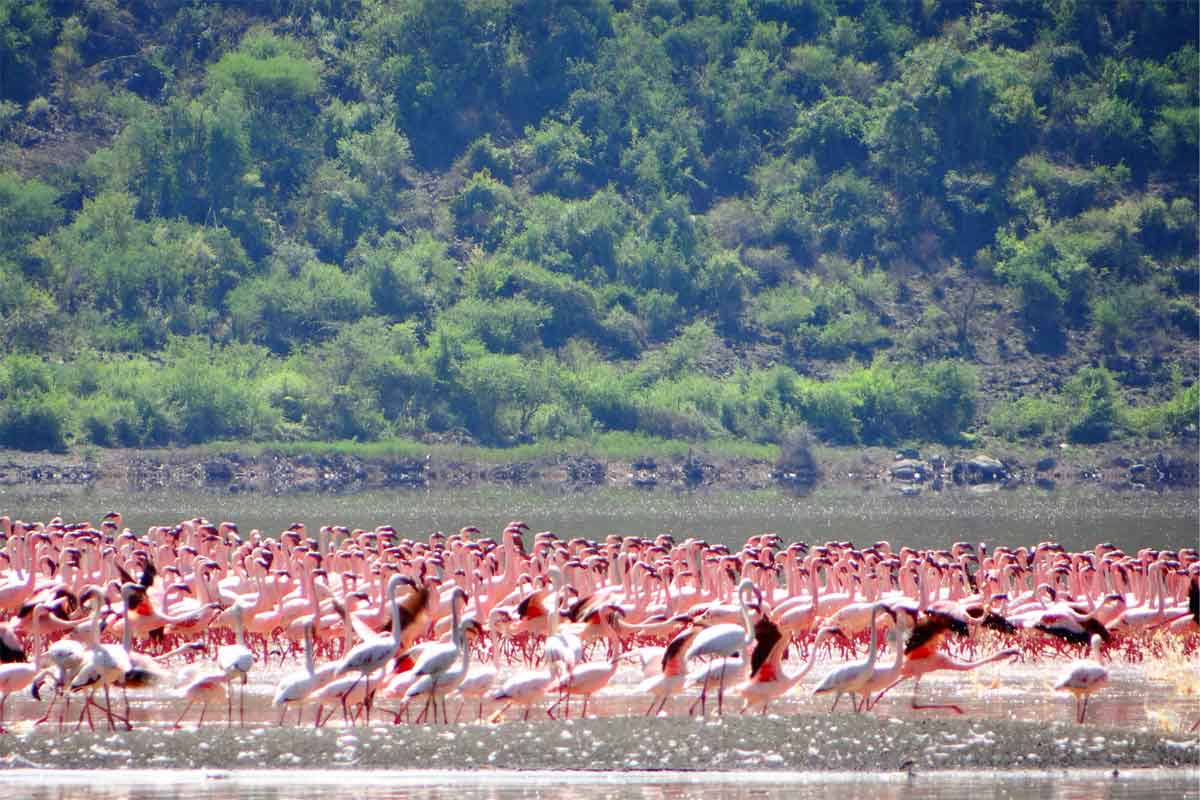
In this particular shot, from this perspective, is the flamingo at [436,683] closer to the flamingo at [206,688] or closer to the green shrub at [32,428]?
the flamingo at [206,688]

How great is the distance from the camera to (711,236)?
289 feet

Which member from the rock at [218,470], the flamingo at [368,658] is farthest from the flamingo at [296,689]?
the rock at [218,470]

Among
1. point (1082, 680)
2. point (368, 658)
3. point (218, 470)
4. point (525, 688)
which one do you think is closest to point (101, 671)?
point (368, 658)

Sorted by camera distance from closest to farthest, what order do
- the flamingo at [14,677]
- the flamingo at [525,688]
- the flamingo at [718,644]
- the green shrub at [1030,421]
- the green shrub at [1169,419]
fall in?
the flamingo at [525,688] → the flamingo at [14,677] → the flamingo at [718,644] → the green shrub at [1030,421] → the green shrub at [1169,419]

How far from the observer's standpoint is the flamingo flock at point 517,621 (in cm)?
1761

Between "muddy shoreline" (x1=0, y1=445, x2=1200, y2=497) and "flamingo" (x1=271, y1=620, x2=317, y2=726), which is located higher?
"muddy shoreline" (x1=0, y1=445, x2=1200, y2=497)

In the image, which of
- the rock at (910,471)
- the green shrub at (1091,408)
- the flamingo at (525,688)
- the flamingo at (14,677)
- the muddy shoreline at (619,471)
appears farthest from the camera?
the green shrub at (1091,408)

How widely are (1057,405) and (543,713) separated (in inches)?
2385

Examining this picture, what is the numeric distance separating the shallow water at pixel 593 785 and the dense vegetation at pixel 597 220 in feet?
168

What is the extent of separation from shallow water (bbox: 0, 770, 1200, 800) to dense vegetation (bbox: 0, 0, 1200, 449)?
5120cm

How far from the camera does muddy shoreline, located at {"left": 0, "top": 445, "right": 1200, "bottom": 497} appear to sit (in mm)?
64000

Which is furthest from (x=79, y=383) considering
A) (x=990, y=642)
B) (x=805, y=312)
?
(x=990, y=642)

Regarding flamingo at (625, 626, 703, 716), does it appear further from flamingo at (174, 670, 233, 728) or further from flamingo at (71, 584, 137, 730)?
flamingo at (71, 584, 137, 730)

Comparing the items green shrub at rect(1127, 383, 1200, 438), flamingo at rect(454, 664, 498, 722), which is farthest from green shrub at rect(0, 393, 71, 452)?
flamingo at rect(454, 664, 498, 722)
